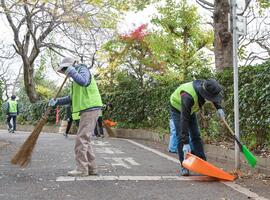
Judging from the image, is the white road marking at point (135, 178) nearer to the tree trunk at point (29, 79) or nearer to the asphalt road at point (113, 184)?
the asphalt road at point (113, 184)

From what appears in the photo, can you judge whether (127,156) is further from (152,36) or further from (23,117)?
(23,117)

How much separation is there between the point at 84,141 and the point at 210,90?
6.29ft

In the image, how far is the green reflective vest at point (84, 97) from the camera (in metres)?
6.18

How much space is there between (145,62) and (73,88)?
696 inches

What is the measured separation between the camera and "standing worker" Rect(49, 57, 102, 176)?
6.10m

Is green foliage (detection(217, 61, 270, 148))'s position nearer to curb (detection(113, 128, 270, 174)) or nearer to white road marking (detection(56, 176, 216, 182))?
curb (detection(113, 128, 270, 174))

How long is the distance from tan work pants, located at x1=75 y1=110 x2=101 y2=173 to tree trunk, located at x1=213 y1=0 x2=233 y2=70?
5423mm

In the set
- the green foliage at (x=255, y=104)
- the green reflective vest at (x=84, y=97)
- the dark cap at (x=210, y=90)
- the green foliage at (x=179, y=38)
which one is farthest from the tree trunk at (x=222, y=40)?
the green foliage at (x=179, y=38)

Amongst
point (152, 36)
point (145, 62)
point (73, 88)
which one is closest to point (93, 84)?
point (73, 88)

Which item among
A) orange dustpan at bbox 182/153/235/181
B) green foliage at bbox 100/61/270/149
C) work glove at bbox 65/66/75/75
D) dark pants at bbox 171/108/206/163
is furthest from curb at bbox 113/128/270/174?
work glove at bbox 65/66/75/75

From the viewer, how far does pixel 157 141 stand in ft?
45.2

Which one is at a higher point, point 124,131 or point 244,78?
point 244,78

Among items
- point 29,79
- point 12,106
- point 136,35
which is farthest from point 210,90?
point 29,79

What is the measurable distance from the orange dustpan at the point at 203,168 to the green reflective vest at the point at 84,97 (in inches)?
62.2
